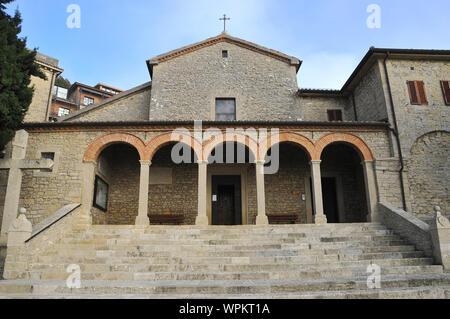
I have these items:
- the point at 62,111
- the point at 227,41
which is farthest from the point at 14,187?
the point at 62,111

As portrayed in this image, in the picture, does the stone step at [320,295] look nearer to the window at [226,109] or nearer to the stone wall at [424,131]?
the stone wall at [424,131]

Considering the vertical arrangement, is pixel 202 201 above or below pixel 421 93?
below

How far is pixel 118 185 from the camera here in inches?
545

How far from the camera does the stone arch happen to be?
11.7m

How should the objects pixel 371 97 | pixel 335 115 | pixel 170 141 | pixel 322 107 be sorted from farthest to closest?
pixel 322 107 → pixel 335 115 → pixel 371 97 → pixel 170 141

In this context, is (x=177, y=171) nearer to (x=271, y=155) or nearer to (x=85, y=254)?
(x=271, y=155)

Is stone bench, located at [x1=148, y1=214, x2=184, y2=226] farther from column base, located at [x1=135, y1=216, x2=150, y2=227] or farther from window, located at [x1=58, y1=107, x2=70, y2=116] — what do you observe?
window, located at [x1=58, y1=107, x2=70, y2=116]

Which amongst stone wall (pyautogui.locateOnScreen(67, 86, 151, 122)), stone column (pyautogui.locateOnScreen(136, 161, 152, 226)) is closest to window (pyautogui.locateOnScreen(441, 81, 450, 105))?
stone column (pyautogui.locateOnScreen(136, 161, 152, 226))

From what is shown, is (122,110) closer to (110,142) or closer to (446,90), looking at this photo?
(110,142)

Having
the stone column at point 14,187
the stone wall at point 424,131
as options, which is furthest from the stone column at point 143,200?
the stone wall at point 424,131

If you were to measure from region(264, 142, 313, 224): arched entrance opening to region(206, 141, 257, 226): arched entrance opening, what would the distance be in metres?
0.77

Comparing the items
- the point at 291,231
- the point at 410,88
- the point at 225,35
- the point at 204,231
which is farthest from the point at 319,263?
the point at 225,35

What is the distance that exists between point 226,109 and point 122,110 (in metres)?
5.06

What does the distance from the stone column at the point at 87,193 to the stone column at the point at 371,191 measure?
9611 mm
